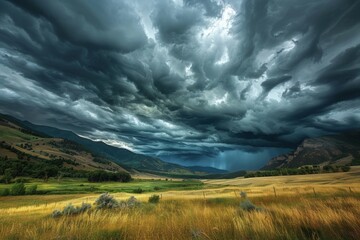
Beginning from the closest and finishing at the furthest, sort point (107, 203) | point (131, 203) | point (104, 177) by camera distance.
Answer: point (107, 203) < point (131, 203) < point (104, 177)

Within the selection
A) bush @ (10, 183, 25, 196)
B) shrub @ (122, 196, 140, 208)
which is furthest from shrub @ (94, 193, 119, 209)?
bush @ (10, 183, 25, 196)

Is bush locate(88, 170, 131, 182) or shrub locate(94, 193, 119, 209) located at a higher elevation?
bush locate(88, 170, 131, 182)

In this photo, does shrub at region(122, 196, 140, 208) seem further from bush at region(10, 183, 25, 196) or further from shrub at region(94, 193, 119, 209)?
bush at region(10, 183, 25, 196)

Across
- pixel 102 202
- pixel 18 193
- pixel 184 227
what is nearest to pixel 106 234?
pixel 184 227

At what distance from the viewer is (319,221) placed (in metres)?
5.36

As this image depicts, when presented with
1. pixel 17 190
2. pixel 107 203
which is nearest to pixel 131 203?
pixel 107 203

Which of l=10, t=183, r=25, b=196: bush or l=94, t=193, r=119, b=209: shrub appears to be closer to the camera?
l=94, t=193, r=119, b=209: shrub

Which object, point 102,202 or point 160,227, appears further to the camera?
point 102,202

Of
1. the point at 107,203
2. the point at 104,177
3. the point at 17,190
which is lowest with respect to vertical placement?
the point at 107,203

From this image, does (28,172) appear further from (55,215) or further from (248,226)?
(248,226)

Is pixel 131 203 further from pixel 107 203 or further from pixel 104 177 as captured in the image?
pixel 104 177

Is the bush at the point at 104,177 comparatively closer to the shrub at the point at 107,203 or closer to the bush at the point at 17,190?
the bush at the point at 17,190

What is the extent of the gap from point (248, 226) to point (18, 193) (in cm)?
8752

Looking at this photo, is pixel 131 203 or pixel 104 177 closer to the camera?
pixel 131 203
